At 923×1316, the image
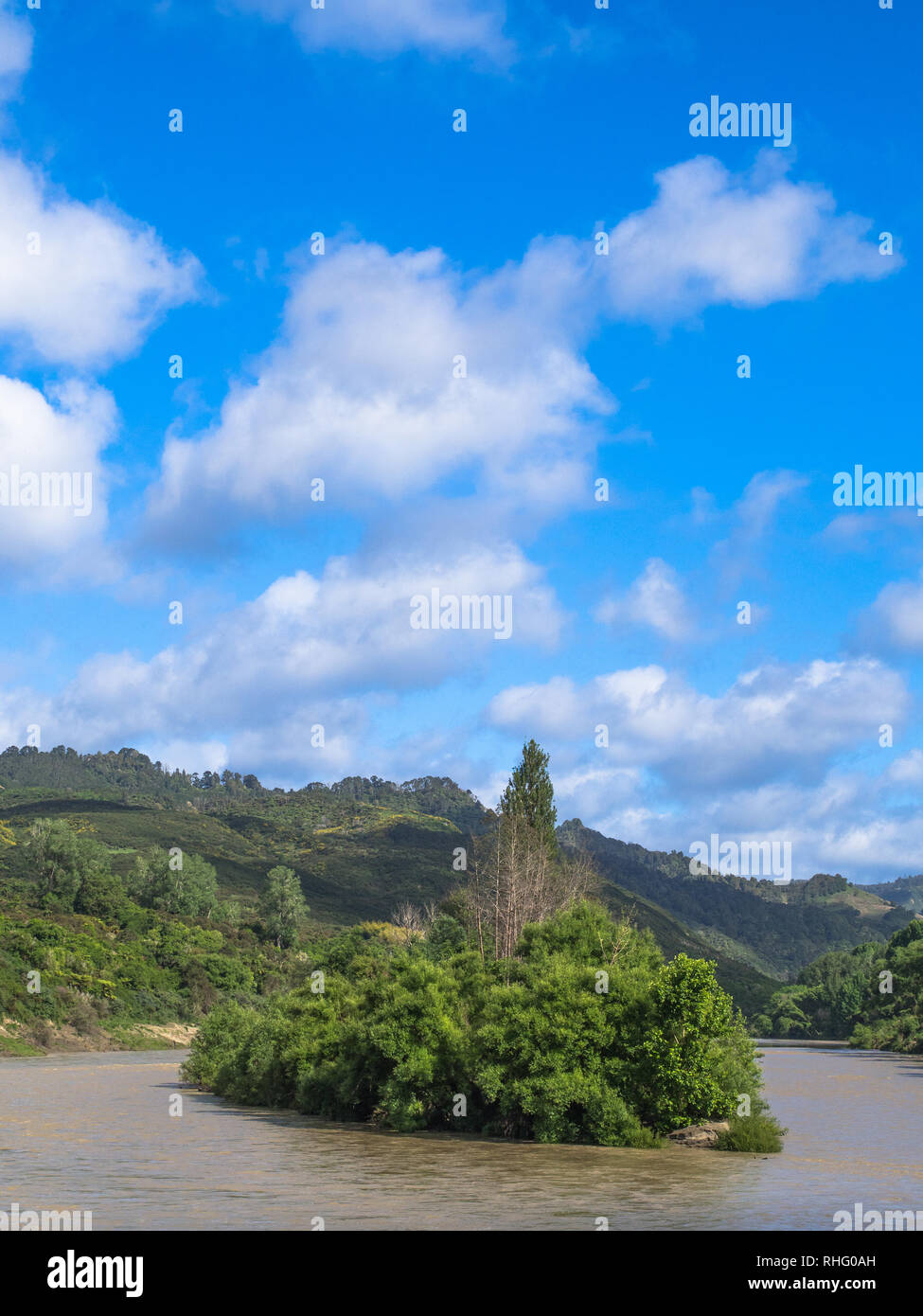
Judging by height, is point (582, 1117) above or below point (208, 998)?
above

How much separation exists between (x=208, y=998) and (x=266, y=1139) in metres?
79.6

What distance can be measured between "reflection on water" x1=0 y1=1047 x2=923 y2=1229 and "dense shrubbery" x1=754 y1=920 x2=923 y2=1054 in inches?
2788

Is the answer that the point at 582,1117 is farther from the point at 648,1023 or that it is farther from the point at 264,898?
the point at 264,898

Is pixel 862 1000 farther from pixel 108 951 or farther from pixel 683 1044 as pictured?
pixel 683 1044

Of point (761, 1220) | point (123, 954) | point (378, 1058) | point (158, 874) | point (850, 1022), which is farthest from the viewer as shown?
point (850, 1022)

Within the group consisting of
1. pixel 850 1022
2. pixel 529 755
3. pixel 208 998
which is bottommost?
pixel 850 1022

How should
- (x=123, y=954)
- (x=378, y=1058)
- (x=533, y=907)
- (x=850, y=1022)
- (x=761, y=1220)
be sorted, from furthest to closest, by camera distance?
(x=850, y=1022), (x=123, y=954), (x=533, y=907), (x=378, y=1058), (x=761, y=1220)

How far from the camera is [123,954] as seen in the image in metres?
110

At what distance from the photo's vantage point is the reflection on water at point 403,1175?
911 inches

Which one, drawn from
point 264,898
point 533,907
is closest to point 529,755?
point 533,907

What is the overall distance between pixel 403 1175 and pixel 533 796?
62.0m

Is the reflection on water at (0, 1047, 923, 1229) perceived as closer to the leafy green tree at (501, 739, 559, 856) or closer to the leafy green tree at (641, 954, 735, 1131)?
the leafy green tree at (641, 954, 735, 1131)

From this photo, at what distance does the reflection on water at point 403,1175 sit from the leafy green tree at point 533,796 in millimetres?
40425

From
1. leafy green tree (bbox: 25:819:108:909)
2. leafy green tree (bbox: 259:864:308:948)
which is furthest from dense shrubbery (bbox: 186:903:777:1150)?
leafy green tree (bbox: 259:864:308:948)
